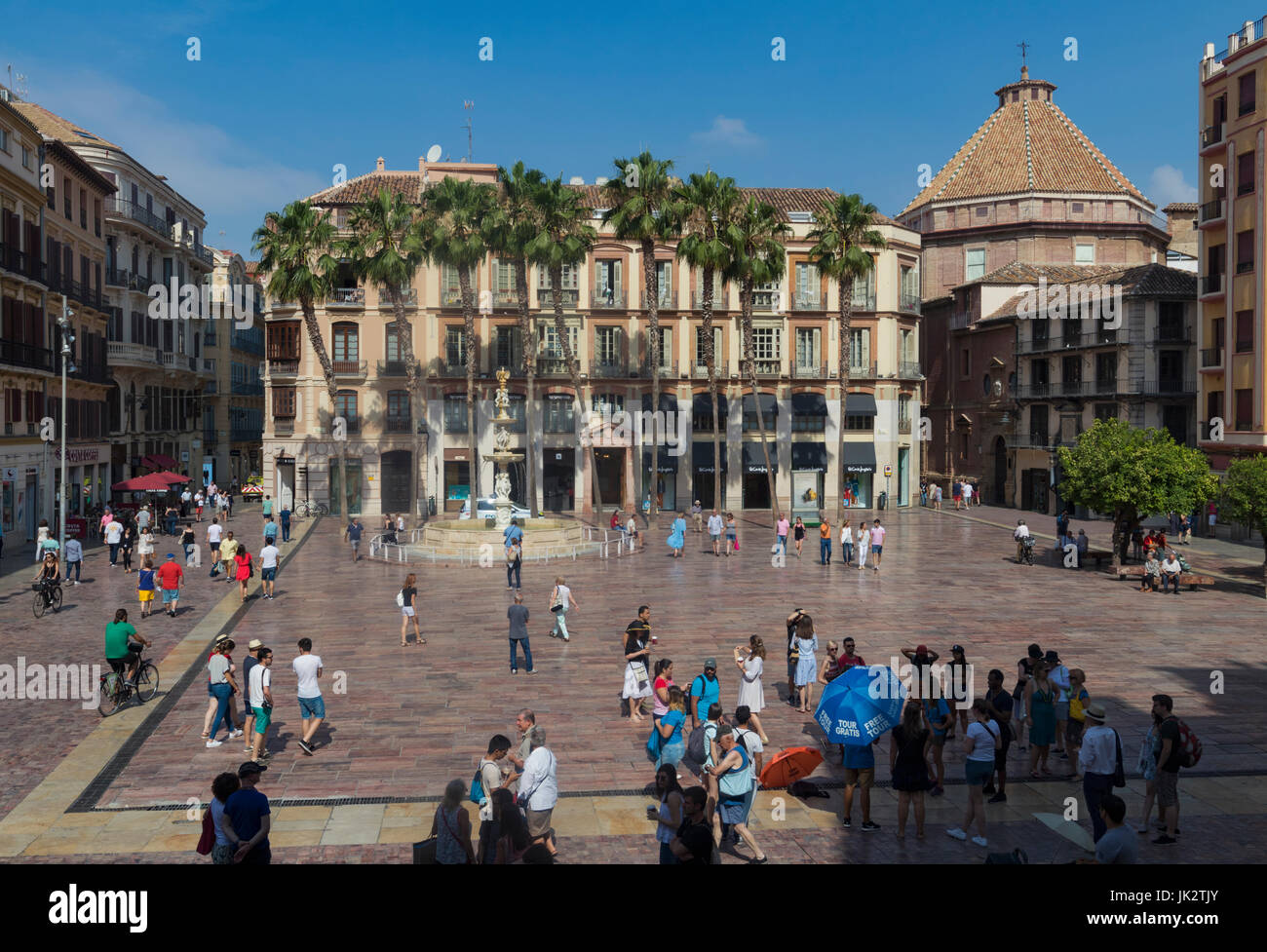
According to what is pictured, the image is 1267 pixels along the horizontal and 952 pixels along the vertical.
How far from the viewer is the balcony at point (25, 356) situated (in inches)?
1474

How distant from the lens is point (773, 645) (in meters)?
21.2

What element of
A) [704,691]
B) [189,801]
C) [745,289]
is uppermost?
[745,289]

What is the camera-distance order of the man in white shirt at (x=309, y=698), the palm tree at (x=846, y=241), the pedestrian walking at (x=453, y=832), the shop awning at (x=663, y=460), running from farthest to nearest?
the shop awning at (x=663, y=460) < the palm tree at (x=846, y=241) < the man in white shirt at (x=309, y=698) < the pedestrian walking at (x=453, y=832)

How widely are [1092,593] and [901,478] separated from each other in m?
31.0

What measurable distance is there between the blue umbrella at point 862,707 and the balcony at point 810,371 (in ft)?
154

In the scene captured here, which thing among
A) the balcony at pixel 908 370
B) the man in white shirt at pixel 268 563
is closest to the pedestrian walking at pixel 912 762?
the man in white shirt at pixel 268 563

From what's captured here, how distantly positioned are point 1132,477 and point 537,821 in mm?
28145

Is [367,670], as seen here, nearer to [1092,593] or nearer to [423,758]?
[423,758]

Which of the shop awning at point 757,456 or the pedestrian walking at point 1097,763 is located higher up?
the shop awning at point 757,456

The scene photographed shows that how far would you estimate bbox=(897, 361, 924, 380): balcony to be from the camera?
2329 inches

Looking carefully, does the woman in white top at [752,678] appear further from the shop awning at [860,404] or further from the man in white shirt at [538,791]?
the shop awning at [860,404]

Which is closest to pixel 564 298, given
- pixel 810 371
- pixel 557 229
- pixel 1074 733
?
pixel 557 229
